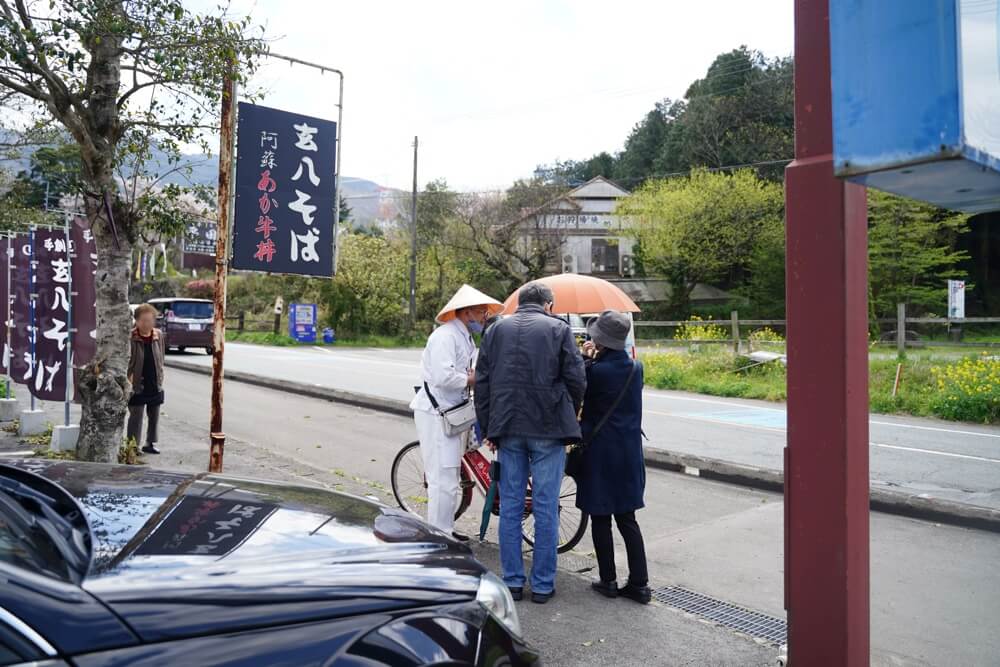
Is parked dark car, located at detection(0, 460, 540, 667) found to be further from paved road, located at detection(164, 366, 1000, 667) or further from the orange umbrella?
the orange umbrella

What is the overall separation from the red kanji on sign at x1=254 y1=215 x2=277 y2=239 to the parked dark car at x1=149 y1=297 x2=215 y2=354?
19448 mm

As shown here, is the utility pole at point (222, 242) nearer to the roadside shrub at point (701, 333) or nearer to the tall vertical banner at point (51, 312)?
the tall vertical banner at point (51, 312)

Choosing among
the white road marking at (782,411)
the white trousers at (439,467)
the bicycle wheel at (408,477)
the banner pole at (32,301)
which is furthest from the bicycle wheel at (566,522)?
the white road marking at (782,411)

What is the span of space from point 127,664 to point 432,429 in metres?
3.61

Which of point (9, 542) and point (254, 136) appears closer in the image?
point (9, 542)

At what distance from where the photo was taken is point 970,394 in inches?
498

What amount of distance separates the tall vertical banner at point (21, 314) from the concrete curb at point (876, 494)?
7429 mm

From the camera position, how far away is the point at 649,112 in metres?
54.0

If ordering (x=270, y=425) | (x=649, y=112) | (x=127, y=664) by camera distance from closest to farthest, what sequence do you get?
(x=127, y=664), (x=270, y=425), (x=649, y=112)

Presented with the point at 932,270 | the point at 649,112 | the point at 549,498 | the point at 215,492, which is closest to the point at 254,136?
the point at 549,498

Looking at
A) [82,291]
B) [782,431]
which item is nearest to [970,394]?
[782,431]

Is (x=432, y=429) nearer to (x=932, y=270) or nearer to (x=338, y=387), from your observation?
(x=338, y=387)

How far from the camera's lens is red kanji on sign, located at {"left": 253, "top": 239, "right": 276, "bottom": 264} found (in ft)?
20.6

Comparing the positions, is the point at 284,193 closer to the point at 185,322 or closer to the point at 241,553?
the point at 241,553
